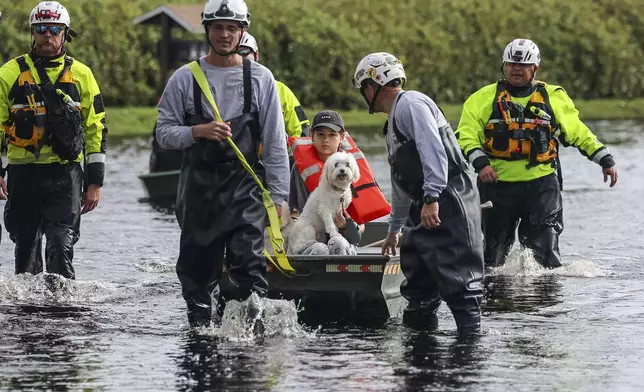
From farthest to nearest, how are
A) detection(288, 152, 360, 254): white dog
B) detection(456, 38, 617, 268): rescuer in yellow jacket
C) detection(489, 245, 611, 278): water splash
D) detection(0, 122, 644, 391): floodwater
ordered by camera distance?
detection(489, 245, 611, 278): water splash, detection(456, 38, 617, 268): rescuer in yellow jacket, detection(288, 152, 360, 254): white dog, detection(0, 122, 644, 391): floodwater

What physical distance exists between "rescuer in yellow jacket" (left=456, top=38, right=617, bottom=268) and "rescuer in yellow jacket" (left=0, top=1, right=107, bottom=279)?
10.9ft

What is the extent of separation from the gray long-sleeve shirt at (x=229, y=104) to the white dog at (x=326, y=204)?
1.71 m

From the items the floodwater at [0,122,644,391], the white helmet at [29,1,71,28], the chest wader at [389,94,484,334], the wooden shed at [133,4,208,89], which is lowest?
the floodwater at [0,122,644,391]

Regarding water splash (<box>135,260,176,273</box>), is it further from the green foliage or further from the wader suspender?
the green foliage

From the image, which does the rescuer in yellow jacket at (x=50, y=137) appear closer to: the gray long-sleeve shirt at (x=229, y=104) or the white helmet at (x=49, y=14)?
the white helmet at (x=49, y=14)

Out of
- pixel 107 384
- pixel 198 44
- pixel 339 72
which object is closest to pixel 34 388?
pixel 107 384

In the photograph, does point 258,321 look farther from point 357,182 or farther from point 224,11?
point 357,182

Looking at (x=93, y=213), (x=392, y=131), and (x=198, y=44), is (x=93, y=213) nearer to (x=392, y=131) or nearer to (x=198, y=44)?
(x=392, y=131)

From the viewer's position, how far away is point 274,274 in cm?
1166

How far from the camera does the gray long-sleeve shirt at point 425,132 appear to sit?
1036 cm

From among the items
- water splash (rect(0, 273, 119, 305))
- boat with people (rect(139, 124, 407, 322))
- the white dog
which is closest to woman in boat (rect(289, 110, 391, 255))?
the white dog

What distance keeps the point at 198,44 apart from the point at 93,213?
2013 cm

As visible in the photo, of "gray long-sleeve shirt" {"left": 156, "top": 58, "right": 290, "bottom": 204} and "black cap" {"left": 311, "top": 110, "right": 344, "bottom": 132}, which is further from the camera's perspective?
"black cap" {"left": 311, "top": 110, "right": 344, "bottom": 132}

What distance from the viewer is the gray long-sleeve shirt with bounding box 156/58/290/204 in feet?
34.3
